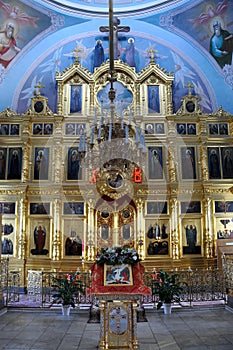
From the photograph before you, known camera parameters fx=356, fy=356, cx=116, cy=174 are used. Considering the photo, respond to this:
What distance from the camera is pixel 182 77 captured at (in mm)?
16922

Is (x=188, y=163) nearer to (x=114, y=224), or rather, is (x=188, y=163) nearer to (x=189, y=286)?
(x=114, y=224)

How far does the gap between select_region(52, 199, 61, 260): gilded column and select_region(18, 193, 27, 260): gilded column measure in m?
1.20

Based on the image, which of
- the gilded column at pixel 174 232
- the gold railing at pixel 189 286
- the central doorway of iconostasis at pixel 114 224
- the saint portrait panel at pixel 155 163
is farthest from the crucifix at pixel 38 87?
the gold railing at pixel 189 286

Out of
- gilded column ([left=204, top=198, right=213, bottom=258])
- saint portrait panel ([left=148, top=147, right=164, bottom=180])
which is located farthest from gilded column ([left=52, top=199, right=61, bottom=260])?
Answer: gilded column ([left=204, top=198, right=213, bottom=258])

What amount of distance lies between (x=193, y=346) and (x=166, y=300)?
325 centimetres

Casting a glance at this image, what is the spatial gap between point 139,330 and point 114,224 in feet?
25.1

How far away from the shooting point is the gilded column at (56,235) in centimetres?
1439

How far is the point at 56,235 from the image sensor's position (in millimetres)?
14531

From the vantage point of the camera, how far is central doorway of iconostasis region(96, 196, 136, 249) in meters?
15.0

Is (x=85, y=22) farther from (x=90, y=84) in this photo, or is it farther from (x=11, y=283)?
(x=11, y=283)

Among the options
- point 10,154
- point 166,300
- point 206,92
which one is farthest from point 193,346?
point 206,92

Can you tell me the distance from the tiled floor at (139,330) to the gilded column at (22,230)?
15.6 feet

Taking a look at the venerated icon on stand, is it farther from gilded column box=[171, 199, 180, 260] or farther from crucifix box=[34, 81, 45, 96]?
crucifix box=[34, 81, 45, 96]

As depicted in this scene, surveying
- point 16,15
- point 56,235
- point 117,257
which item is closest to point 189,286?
point 117,257
